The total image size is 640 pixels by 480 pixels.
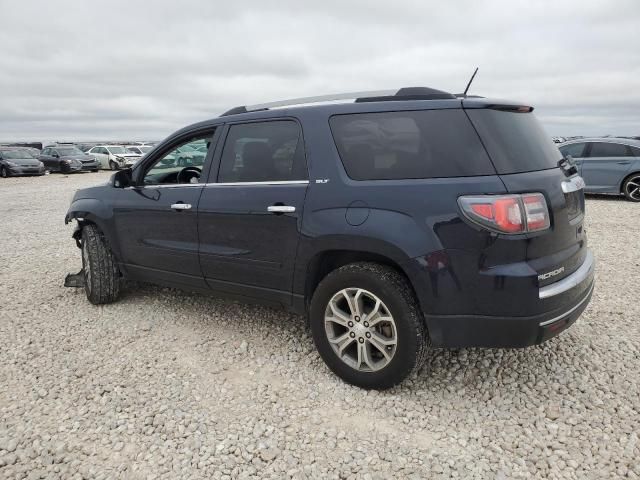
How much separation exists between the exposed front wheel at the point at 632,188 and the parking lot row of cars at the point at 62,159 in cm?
2002

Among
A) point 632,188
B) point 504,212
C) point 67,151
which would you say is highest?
point 504,212

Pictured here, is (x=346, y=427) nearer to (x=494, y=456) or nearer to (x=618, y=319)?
(x=494, y=456)

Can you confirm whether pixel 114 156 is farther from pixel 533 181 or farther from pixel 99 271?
pixel 533 181

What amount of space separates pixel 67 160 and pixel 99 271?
24787 mm

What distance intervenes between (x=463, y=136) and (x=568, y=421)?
167 centimetres

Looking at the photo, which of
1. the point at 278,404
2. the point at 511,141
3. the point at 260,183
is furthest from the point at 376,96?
the point at 278,404

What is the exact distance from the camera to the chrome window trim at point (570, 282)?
2.42m

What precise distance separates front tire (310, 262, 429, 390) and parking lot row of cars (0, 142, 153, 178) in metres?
22.1

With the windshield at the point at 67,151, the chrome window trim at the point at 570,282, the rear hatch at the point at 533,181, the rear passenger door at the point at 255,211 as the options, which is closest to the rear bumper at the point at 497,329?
A: the chrome window trim at the point at 570,282

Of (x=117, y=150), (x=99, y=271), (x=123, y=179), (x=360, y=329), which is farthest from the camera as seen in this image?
(x=117, y=150)

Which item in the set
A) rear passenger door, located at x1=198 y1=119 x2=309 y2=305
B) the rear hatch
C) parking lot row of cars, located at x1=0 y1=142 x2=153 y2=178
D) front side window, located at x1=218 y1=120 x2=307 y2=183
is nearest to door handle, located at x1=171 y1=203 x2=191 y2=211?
rear passenger door, located at x1=198 y1=119 x2=309 y2=305

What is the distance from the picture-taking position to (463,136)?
254 cm

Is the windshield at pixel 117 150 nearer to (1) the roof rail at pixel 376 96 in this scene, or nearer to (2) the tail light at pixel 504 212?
(1) the roof rail at pixel 376 96

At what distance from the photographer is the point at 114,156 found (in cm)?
2770
